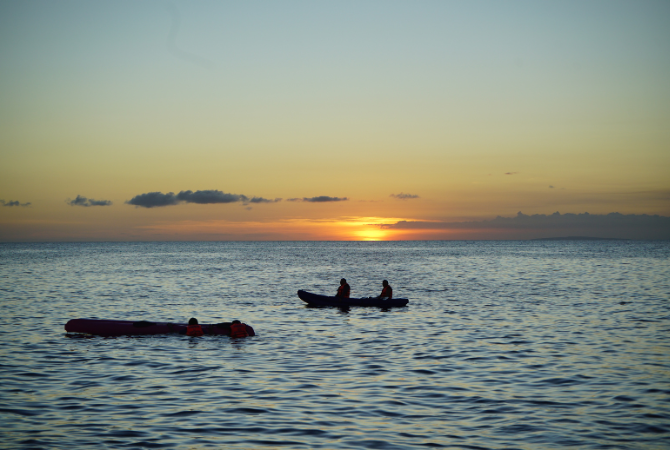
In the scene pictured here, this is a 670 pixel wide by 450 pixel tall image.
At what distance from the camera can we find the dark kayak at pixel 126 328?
23391mm

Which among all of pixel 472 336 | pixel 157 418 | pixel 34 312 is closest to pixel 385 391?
pixel 157 418

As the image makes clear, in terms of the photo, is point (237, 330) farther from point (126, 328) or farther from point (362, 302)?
point (362, 302)

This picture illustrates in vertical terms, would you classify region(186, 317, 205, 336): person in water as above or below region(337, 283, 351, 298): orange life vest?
below

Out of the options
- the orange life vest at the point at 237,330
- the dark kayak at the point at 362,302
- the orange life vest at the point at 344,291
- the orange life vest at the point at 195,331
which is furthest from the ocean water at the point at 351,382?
the orange life vest at the point at 344,291

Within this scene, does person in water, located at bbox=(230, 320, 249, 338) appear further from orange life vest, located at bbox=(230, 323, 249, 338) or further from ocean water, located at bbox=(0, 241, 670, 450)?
ocean water, located at bbox=(0, 241, 670, 450)

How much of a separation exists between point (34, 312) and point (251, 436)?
2620 cm

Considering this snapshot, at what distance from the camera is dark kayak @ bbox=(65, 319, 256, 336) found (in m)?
23.4

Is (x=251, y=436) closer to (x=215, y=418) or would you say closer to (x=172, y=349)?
(x=215, y=418)

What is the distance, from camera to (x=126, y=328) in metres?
23.8

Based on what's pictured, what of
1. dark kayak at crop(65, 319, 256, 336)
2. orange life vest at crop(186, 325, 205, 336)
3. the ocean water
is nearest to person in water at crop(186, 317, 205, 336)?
orange life vest at crop(186, 325, 205, 336)

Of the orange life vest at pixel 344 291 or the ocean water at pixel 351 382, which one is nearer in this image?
the ocean water at pixel 351 382

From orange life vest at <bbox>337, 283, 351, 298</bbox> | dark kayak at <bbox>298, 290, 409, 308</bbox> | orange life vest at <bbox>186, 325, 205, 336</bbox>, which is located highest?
orange life vest at <bbox>337, 283, 351, 298</bbox>

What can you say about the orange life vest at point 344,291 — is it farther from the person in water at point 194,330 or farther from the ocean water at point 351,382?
the person in water at point 194,330

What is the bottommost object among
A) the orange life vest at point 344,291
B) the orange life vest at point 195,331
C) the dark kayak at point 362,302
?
the dark kayak at point 362,302
